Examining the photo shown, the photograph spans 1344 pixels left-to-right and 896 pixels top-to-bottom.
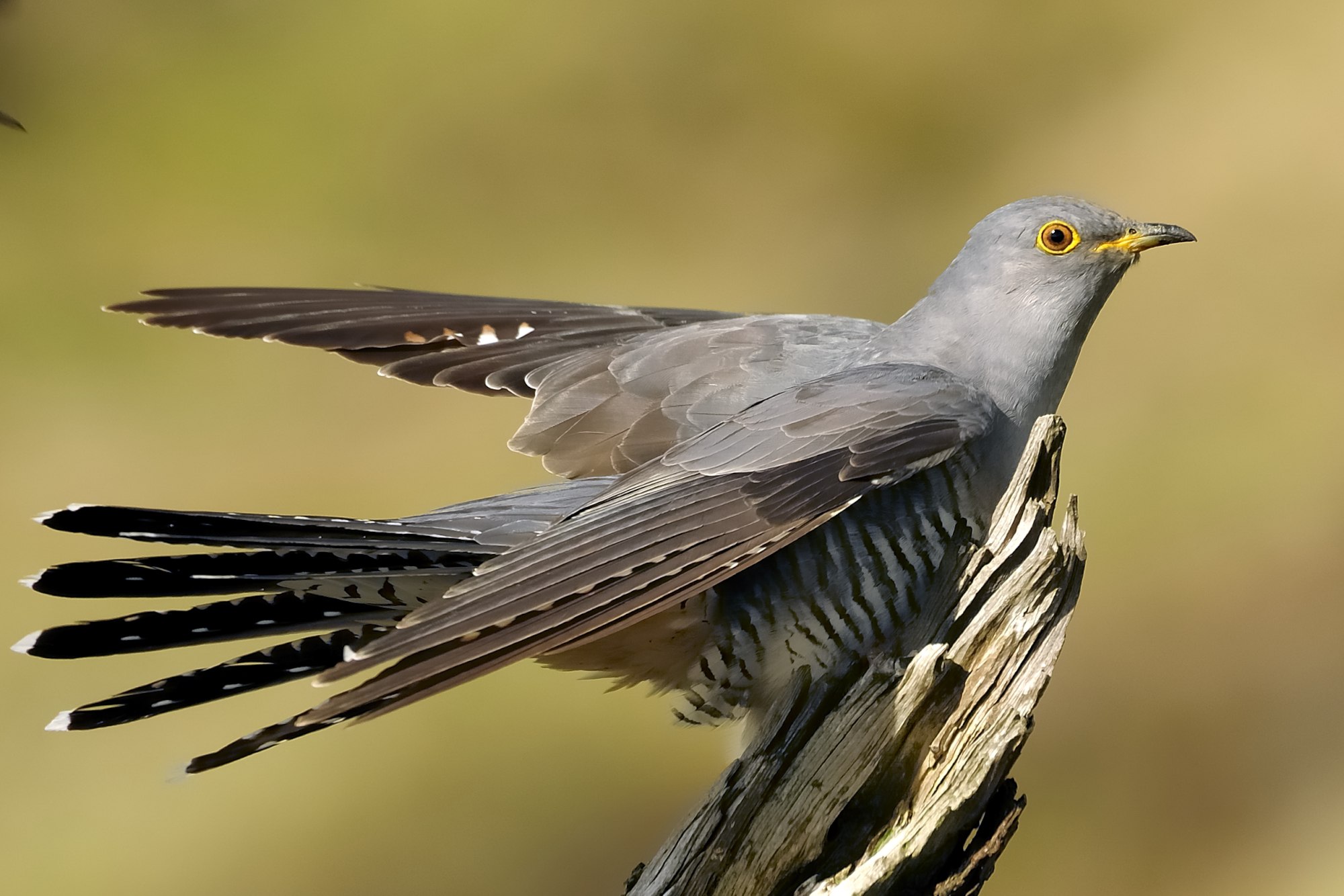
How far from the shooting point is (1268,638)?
17.1 feet

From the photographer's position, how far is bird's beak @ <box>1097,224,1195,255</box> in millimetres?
2514

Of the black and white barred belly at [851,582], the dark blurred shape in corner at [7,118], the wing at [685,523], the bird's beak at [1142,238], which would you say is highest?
the dark blurred shape in corner at [7,118]

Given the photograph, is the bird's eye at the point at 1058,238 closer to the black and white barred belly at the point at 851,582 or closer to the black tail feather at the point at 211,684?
the black and white barred belly at the point at 851,582

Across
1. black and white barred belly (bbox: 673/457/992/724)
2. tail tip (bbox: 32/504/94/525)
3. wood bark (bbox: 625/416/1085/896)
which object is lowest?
wood bark (bbox: 625/416/1085/896)

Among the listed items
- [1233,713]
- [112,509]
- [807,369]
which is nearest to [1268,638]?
[1233,713]

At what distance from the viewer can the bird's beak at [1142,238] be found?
2514 mm

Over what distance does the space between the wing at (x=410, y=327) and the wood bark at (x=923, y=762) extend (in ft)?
3.64

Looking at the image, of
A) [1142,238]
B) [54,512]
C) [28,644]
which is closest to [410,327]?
[54,512]

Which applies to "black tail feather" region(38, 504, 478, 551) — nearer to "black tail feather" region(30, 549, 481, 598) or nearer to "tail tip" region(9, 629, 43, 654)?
"black tail feather" region(30, 549, 481, 598)

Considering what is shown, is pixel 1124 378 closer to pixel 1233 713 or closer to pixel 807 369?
pixel 1233 713

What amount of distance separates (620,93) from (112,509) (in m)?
5.49

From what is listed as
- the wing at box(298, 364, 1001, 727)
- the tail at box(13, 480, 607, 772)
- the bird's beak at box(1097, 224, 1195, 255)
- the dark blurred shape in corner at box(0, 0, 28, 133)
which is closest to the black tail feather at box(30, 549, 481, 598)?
the tail at box(13, 480, 607, 772)

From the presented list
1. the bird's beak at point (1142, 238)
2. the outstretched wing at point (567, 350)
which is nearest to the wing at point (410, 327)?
the outstretched wing at point (567, 350)

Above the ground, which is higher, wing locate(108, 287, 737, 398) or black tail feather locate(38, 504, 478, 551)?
wing locate(108, 287, 737, 398)
